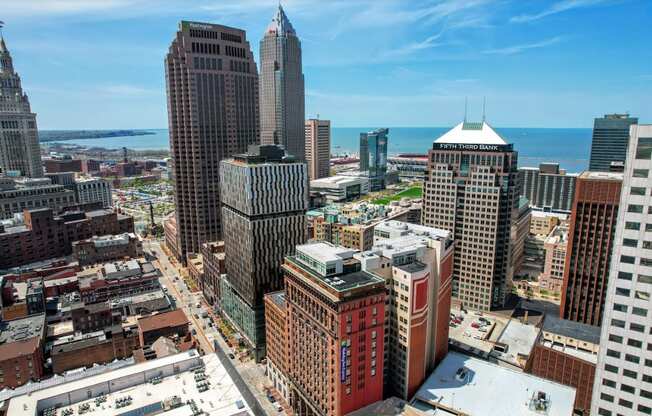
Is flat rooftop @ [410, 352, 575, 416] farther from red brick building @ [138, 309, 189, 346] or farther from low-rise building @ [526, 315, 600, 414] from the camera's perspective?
red brick building @ [138, 309, 189, 346]

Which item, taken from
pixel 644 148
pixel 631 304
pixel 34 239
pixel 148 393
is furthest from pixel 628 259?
pixel 34 239

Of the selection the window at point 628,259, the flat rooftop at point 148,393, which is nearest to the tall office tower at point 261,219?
the flat rooftop at point 148,393

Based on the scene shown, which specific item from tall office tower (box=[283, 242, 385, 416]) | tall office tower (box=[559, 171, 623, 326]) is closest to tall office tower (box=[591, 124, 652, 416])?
tall office tower (box=[283, 242, 385, 416])

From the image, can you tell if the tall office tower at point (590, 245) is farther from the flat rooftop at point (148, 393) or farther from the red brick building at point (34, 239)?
the red brick building at point (34, 239)

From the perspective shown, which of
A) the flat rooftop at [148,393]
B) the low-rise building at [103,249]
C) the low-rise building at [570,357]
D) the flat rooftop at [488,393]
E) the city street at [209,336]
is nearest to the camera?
the flat rooftop at [148,393]

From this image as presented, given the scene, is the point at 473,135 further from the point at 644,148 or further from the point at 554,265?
the point at 644,148

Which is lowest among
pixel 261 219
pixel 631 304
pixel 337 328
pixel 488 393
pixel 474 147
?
pixel 488 393

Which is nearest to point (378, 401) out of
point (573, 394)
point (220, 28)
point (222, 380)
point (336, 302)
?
point (336, 302)

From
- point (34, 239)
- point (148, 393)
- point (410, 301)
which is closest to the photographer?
point (148, 393)
